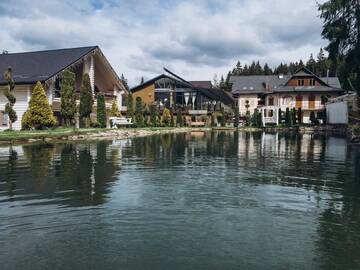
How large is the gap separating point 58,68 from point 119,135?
814 centimetres

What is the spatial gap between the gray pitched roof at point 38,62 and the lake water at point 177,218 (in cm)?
2332

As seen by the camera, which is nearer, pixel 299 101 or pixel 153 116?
pixel 153 116

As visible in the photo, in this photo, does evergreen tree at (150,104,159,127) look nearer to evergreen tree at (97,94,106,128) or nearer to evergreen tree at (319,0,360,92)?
evergreen tree at (97,94,106,128)

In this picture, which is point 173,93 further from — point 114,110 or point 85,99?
point 85,99

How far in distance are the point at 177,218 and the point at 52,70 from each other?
104 ft

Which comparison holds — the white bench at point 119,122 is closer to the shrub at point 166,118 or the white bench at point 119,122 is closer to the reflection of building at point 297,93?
the shrub at point 166,118

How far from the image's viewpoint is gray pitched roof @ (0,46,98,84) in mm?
36406

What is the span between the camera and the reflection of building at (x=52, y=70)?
3631 centimetres

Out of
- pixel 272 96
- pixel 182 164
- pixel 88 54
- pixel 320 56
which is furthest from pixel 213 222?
pixel 320 56

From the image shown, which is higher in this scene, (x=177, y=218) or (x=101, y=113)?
(x=101, y=113)

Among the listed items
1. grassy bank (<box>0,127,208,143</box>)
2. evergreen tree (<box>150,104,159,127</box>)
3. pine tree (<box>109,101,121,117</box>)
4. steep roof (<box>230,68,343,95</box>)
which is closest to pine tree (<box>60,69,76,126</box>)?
grassy bank (<box>0,127,208,143</box>)

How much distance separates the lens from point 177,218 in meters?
8.09

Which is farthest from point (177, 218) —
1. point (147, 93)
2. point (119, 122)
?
point (147, 93)

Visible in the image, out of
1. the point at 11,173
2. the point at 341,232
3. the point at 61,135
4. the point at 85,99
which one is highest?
the point at 85,99
